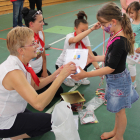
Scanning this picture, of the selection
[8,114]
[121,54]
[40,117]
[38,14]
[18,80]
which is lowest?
[40,117]

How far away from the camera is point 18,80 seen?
142 cm

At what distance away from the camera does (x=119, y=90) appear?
5.45 feet

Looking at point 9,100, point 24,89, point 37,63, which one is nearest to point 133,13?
point 37,63

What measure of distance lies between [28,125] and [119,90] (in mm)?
1039

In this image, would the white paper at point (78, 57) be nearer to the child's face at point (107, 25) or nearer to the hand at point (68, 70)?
the hand at point (68, 70)

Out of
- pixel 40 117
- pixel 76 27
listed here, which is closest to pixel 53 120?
pixel 40 117

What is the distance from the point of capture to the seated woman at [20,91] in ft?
4.73

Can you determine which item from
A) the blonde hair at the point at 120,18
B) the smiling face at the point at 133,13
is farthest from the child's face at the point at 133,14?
the blonde hair at the point at 120,18

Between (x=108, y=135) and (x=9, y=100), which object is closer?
(x=9, y=100)

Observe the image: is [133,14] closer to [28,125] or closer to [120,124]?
[120,124]

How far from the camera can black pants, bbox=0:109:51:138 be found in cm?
168

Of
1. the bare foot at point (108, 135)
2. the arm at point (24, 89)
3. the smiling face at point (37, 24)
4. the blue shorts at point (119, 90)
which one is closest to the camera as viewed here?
the arm at point (24, 89)

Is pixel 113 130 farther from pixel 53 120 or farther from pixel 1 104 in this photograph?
pixel 1 104

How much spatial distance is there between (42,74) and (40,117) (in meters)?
1.12
